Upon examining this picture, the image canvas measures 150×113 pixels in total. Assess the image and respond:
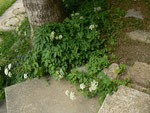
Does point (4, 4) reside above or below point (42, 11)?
below

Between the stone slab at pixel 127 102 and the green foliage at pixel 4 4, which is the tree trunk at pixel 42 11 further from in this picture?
the green foliage at pixel 4 4

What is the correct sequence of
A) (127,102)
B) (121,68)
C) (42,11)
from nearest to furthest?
1. (127,102)
2. (121,68)
3. (42,11)

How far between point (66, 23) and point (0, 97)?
210 centimetres

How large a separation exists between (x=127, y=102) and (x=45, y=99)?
1354mm

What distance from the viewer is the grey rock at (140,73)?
2334mm

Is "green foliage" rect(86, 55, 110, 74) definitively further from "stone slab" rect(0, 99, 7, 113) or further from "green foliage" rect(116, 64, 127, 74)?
"stone slab" rect(0, 99, 7, 113)

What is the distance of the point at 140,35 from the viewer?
3014mm

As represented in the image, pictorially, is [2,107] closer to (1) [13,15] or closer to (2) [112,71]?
(2) [112,71]

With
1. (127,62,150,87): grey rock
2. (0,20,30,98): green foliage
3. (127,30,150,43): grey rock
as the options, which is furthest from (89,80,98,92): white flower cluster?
(0,20,30,98): green foliage

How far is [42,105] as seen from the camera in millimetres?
2686

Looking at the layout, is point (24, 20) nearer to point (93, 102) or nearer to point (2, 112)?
point (2, 112)

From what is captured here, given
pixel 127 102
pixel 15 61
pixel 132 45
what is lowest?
pixel 15 61

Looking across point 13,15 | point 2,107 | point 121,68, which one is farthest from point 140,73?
point 13,15

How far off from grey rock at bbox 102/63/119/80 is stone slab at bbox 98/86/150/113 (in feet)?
1.00
